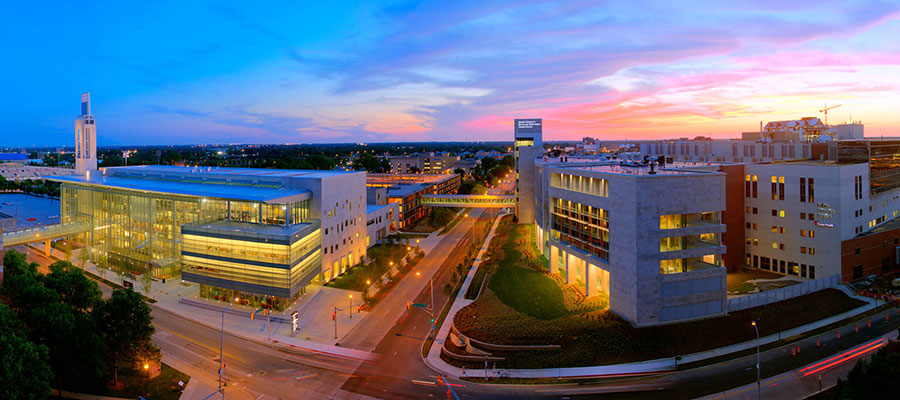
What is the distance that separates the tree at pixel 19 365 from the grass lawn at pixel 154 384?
823 cm

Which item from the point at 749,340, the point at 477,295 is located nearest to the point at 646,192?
the point at 749,340

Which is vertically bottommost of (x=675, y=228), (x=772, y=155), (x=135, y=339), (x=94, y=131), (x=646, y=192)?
(x=135, y=339)

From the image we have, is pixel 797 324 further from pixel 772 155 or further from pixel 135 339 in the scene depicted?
pixel 135 339

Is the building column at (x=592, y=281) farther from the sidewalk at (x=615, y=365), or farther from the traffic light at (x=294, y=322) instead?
the traffic light at (x=294, y=322)

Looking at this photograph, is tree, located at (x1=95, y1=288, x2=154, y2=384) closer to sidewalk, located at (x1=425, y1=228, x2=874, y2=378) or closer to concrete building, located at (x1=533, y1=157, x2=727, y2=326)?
sidewalk, located at (x1=425, y1=228, x2=874, y2=378)

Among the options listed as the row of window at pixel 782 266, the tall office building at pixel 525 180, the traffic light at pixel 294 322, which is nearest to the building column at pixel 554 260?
the row of window at pixel 782 266

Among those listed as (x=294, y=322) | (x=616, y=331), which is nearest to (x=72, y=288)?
(x=294, y=322)

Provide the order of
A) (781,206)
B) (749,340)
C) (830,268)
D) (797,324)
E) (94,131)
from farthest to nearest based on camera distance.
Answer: (94,131)
(781,206)
(830,268)
(797,324)
(749,340)

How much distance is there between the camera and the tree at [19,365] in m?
30.2

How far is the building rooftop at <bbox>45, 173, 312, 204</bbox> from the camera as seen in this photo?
63.1 m

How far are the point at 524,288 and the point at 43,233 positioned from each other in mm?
77595

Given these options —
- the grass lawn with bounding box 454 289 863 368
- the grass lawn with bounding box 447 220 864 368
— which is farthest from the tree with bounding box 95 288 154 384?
the grass lawn with bounding box 454 289 863 368

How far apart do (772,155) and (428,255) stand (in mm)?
64110

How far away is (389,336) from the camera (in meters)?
51.5
